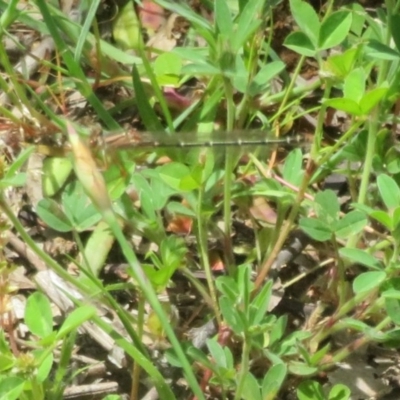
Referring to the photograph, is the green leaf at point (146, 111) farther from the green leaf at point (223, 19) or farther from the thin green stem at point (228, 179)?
the green leaf at point (223, 19)

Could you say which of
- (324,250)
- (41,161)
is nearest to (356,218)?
(324,250)

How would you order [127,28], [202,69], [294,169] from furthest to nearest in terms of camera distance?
[127,28], [294,169], [202,69]

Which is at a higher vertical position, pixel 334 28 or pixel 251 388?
pixel 334 28

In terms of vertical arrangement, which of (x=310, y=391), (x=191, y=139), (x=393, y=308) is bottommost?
(x=310, y=391)

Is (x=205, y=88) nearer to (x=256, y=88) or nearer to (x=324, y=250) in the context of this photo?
(x=256, y=88)

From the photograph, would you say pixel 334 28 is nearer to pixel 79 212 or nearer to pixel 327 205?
pixel 327 205

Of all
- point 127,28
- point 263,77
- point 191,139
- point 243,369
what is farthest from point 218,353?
point 127,28

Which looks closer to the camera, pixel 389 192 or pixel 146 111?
pixel 389 192
